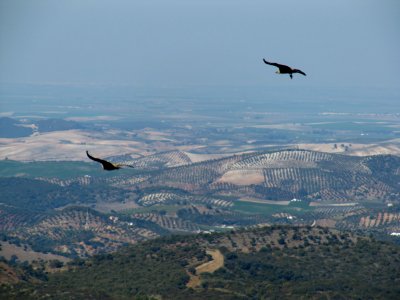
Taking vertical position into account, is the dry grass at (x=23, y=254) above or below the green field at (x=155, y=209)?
above

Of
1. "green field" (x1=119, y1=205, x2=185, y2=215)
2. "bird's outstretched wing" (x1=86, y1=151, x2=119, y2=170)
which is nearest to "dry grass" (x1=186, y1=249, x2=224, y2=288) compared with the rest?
"bird's outstretched wing" (x1=86, y1=151, x2=119, y2=170)

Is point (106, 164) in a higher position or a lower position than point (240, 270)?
higher

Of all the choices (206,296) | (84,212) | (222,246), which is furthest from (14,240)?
(206,296)

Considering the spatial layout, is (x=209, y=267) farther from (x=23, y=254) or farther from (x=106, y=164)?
(x=106, y=164)

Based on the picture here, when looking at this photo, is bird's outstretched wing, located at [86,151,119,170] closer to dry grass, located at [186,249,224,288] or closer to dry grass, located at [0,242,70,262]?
dry grass, located at [186,249,224,288]

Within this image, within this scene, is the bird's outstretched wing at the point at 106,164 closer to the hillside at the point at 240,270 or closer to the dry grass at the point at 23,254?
the hillside at the point at 240,270

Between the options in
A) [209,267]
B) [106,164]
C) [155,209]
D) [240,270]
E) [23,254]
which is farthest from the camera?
[155,209]

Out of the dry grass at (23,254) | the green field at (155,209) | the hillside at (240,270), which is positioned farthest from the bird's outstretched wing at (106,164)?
the green field at (155,209)

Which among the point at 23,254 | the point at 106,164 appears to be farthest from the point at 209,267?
the point at 106,164

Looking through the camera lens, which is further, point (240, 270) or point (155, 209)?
point (155, 209)
